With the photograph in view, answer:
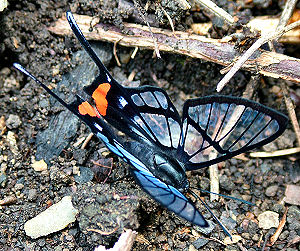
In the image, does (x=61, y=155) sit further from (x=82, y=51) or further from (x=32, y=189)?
(x=82, y=51)

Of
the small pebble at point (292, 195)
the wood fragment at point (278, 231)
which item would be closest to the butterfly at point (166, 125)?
the small pebble at point (292, 195)

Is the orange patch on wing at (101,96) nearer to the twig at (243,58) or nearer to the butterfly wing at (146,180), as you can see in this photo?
the butterfly wing at (146,180)

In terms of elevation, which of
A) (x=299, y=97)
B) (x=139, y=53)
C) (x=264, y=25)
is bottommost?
(x=139, y=53)

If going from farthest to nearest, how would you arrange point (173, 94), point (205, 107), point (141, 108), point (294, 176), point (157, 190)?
point (173, 94)
point (294, 176)
point (141, 108)
point (205, 107)
point (157, 190)

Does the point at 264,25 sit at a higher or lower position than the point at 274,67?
higher

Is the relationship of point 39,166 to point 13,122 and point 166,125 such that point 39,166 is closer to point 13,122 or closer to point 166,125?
point 13,122

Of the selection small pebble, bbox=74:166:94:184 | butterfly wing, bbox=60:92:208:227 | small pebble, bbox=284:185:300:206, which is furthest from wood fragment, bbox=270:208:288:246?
small pebble, bbox=74:166:94:184

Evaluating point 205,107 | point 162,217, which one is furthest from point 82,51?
point 162,217
